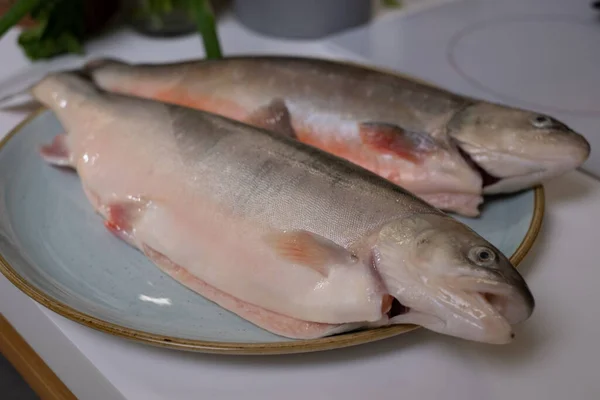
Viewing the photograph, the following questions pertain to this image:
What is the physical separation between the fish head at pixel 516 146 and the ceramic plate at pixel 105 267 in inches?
1.2

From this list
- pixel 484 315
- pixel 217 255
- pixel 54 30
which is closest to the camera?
pixel 484 315

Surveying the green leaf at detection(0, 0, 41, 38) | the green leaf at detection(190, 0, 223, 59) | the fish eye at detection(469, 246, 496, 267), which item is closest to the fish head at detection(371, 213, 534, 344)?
the fish eye at detection(469, 246, 496, 267)

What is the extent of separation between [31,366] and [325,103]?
0.47 meters

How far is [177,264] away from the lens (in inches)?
26.8

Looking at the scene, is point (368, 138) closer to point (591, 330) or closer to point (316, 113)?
point (316, 113)

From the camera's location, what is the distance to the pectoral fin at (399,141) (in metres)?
0.77

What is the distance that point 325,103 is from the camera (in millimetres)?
836

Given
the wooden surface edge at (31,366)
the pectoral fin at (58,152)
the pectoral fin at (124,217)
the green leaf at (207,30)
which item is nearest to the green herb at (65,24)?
the green leaf at (207,30)

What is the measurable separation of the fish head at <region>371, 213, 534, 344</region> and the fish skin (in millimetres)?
200

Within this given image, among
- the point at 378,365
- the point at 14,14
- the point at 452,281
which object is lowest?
the point at 378,365

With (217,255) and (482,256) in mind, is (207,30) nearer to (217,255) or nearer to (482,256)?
(217,255)

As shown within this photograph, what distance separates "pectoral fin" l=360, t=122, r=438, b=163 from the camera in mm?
768

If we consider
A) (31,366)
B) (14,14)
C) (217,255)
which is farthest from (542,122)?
(14,14)

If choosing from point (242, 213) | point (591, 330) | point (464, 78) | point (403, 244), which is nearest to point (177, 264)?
point (242, 213)
